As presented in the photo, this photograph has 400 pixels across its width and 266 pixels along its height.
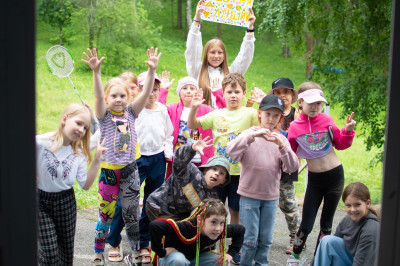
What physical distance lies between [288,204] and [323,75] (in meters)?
2.51

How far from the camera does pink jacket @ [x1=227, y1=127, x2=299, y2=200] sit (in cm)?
302

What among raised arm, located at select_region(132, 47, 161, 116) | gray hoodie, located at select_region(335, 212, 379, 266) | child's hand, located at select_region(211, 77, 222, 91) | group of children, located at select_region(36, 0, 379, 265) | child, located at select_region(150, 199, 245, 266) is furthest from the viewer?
child's hand, located at select_region(211, 77, 222, 91)

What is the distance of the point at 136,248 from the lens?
3316 millimetres

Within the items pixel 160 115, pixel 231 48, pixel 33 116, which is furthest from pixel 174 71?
pixel 33 116

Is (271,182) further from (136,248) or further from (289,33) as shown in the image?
(289,33)

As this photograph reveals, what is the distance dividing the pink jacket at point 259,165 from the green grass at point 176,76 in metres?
1.26

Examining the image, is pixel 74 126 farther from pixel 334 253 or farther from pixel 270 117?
pixel 334 253

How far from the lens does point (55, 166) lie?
8.11 feet

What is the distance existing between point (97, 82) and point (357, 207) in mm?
1722

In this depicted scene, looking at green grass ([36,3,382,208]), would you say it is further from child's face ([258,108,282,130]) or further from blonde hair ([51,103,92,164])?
child's face ([258,108,282,130])

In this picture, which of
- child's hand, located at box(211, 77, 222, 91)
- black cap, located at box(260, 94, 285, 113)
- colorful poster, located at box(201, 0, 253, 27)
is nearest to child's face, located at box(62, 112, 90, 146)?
black cap, located at box(260, 94, 285, 113)

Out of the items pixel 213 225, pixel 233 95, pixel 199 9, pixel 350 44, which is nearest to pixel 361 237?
pixel 213 225

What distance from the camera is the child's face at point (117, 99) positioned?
302cm

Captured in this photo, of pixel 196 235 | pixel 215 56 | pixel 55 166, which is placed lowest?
pixel 196 235
